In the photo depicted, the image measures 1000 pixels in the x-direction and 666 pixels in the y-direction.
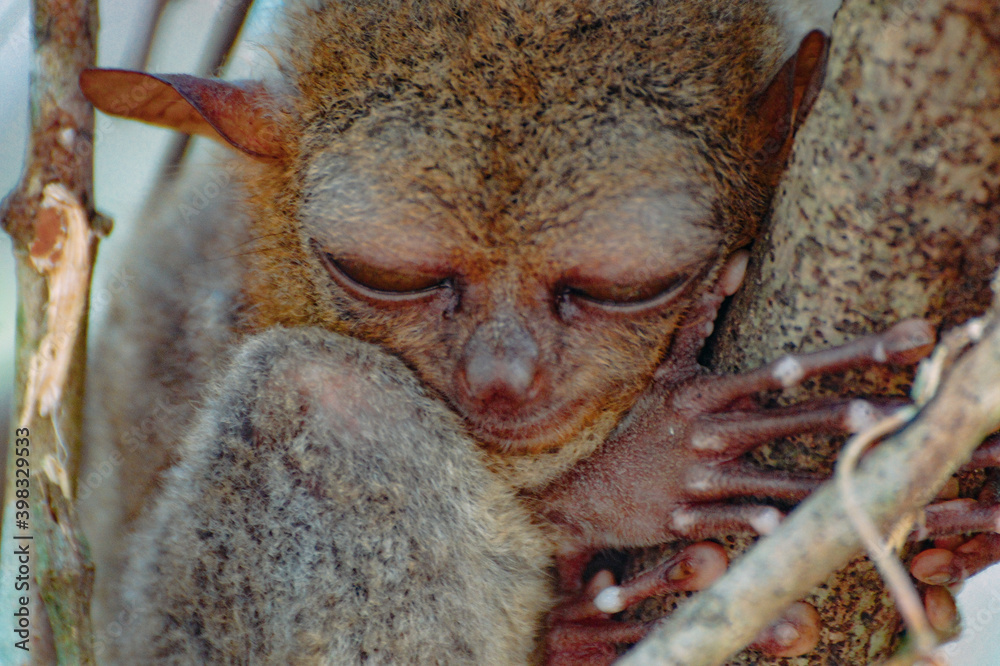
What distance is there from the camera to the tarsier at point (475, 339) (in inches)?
79.1

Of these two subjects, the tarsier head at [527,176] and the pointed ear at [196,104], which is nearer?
the tarsier head at [527,176]

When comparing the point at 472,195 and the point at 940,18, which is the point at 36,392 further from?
the point at 940,18

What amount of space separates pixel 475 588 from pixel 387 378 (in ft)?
1.80

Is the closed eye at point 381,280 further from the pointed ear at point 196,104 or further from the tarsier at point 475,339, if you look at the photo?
the pointed ear at point 196,104

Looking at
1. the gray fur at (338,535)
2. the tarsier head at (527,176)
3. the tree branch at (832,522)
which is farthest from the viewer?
the gray fur at (338,535)

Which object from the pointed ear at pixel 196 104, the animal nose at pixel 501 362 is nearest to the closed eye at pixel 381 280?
the animal nose at pixel 501 362

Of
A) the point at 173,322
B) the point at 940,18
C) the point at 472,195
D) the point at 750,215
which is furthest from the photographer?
the point at 173,322

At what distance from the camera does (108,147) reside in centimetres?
441

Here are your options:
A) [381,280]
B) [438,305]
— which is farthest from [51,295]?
[438,305]

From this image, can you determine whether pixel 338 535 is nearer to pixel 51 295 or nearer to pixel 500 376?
pixel 500 376

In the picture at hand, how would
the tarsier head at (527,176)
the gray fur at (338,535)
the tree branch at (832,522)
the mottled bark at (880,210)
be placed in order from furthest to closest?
the gray fur at (338,535) < the tarsier head at (527,176) < the mottled bark at (880,210) < the tree branch at (832,522)

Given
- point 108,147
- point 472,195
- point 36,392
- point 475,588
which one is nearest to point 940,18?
point 472,195

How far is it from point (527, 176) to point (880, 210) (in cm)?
76

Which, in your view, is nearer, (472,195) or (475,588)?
(472,195)
